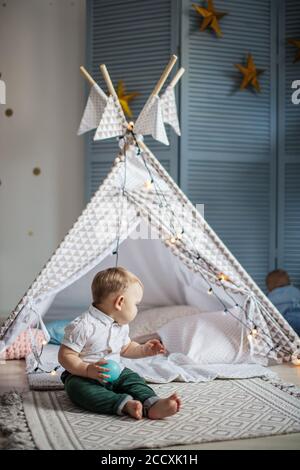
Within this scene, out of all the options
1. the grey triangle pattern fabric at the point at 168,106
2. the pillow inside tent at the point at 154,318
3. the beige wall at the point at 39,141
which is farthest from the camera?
the beige wall at the point at 39,141

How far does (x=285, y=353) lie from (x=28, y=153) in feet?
8.28

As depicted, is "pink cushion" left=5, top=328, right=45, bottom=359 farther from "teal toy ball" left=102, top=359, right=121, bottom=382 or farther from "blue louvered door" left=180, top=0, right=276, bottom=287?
"blue louvered door" left=180, top=0, right=276, bottom=287

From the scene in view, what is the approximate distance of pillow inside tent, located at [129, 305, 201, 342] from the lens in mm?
3264

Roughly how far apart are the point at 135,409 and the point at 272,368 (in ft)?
3.53

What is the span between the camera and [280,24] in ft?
14.2

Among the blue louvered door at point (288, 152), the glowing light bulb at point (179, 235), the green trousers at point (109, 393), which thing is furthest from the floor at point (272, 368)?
the blue louvered door at point (288, 152)

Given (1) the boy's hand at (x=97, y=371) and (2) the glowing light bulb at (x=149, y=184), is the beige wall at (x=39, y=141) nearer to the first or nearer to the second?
(2) the glowing light bulb at (x=149, y=184)

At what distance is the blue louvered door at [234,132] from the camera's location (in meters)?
4.22

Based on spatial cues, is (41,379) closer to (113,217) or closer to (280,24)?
(113,217)

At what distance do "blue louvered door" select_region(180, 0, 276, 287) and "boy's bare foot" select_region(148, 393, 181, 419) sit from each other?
2356mm

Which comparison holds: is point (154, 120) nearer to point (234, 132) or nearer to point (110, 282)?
point (110, 282)

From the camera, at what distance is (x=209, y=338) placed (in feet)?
9.82

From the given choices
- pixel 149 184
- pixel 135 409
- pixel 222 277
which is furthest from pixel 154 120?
pixel 135 409

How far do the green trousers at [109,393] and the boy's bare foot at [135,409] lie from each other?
0.02 m
